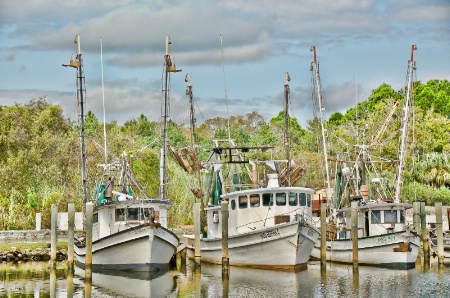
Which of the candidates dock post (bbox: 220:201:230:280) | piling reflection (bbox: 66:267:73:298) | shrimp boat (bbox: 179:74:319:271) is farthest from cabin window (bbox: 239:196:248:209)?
piling reflection (bbox: 66:267:73:298)

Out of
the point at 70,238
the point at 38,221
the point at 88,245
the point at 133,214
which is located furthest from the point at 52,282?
the point at 38,221

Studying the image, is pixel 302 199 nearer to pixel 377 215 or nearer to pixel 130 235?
pixel 377 215

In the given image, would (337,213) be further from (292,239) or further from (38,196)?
(38,196)

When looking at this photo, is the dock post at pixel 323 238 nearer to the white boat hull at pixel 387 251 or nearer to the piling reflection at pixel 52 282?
the white boat hull at pixel 387 251

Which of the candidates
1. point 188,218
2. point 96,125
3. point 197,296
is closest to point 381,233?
point 197,296

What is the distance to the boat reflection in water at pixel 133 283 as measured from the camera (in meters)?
40.4

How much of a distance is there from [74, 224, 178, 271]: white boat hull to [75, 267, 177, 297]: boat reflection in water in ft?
1.22

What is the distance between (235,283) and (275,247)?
441 cm

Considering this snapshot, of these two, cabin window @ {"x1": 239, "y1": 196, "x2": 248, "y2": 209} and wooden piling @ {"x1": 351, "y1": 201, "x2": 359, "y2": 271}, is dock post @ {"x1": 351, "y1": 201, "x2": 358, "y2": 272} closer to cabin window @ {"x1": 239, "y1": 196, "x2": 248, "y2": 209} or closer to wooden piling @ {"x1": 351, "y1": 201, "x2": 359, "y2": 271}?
wooden piling @ {"x1": 351, "y1": 201, "x2": 359, "y2": 271}

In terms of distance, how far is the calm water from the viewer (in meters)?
39.7

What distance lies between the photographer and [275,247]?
4612 centimetres

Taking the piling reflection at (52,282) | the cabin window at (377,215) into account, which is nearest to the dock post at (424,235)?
the cabin window at (377,215)

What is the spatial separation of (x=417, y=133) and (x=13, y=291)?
41.9 meters

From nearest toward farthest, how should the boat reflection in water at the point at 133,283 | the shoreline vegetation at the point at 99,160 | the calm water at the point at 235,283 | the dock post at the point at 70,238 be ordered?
the calm water at the point at 235,283 → the boat reflection in water at the point at 133,283 → the dock post at the point at 70,238 → the shoreline vegetation at the point at 99,160
